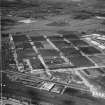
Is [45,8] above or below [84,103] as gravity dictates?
above

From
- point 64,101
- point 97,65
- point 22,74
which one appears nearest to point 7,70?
point 22,74

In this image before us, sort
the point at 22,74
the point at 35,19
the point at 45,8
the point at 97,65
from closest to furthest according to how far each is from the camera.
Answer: the point at 22,74, the point at 97,65, the point at 35,19, the point at 45,8

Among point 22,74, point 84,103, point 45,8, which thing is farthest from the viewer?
point 45,8

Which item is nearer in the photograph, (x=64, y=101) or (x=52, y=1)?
(x=64, y=101)

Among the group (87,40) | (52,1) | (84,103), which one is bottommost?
(84,103)

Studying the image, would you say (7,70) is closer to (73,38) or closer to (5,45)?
(5,45)

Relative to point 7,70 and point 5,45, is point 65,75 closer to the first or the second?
point 7,70
